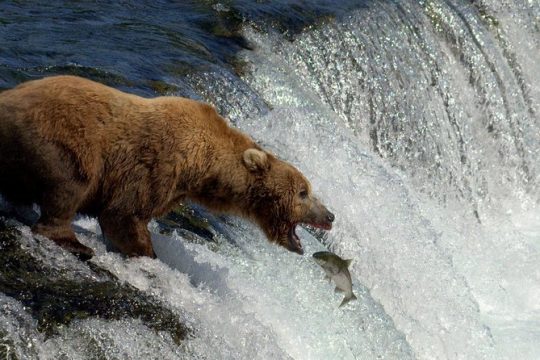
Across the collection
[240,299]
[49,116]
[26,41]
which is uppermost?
[49,116]

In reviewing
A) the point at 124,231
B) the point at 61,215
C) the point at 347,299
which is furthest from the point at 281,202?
the point at 61,215

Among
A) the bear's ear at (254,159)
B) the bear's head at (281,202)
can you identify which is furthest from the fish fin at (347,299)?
the bear's ear at (254,159)

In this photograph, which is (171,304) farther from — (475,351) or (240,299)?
(475,351)

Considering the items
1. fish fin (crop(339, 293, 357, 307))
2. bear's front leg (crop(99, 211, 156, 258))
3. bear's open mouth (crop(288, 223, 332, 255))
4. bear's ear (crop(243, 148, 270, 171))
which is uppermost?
bear's ear (crop(243, 148, 270, 171))

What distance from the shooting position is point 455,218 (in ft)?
36.6

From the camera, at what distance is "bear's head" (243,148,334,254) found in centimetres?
632

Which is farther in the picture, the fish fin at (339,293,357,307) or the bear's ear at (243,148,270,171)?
the fish fin at (339,293,357,307)

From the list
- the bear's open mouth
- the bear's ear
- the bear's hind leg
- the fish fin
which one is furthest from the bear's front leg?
the fish fin

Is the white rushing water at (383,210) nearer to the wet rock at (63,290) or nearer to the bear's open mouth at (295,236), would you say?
the wet rock at (63,290)

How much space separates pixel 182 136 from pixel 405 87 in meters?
6.46

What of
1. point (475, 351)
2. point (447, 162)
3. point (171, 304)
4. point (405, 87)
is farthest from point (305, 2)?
point (171, 304)

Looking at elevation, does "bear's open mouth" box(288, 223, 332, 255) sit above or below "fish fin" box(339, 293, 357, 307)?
above

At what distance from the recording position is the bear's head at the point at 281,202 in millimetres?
6316

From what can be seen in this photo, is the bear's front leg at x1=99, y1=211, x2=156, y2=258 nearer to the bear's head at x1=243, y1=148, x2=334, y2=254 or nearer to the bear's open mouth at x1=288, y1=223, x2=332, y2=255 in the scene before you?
the bear's head at x1=243, y1=148, x2=334, y2=254
